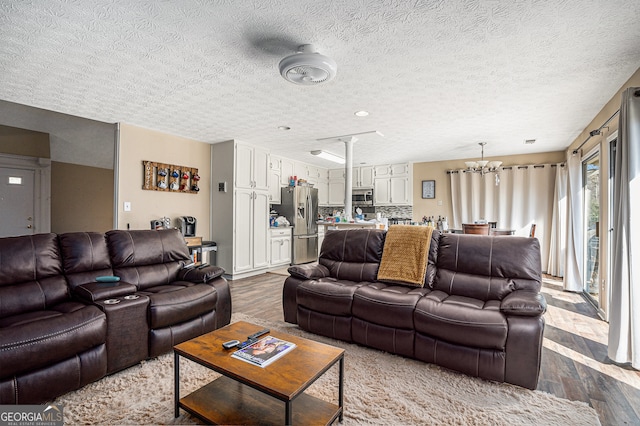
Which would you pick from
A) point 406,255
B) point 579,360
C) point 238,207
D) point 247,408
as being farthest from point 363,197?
point 247,408

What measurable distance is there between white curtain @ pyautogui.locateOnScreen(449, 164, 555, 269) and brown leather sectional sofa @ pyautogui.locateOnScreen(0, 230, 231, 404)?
534 cm

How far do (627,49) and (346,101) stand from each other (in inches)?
88.1

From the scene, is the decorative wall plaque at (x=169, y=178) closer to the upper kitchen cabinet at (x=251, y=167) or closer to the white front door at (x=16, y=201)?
the upper kitchen cabinet at (x=251, y=167)

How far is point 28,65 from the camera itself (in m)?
2.56

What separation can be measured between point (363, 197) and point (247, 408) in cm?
639

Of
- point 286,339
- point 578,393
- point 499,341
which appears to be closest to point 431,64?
point 499,341

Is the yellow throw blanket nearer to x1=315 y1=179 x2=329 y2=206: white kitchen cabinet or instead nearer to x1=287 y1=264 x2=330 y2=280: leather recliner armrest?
x1=287 y1=264 x2=330 y2=280: leather recliner armrest

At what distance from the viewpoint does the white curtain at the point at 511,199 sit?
5805 mm

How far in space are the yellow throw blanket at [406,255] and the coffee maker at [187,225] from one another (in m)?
3.27

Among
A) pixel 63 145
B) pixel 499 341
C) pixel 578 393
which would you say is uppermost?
pixel 63 145

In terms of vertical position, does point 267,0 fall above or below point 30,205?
above

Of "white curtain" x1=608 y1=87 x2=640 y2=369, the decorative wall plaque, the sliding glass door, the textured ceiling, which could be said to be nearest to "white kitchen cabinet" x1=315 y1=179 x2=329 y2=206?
the decorative wall plaque

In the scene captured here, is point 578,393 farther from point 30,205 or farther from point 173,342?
point 30,205

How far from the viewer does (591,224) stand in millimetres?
4398
